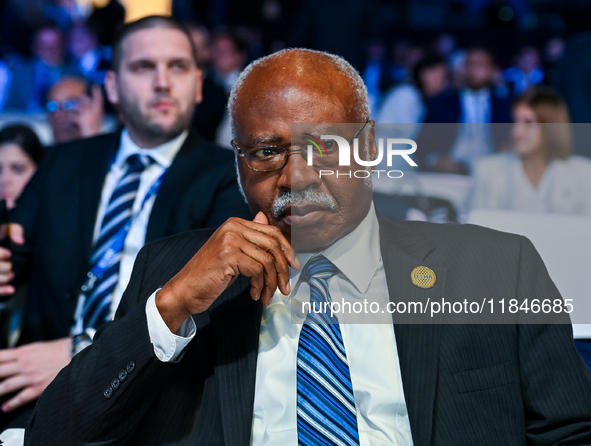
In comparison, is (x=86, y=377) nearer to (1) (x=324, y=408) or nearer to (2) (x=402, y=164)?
(1) (x=324, y=408)

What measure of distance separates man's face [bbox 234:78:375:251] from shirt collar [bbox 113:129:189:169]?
2.51 ft

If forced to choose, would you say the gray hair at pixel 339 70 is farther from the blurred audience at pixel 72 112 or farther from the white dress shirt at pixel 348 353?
the blurred audience at pixel 72 112

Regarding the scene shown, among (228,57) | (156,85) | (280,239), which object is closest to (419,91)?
(228,57)

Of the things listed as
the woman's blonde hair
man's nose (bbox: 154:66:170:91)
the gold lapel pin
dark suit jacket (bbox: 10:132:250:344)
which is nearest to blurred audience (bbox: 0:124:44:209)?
dark suit jacket (bbox: 10:132:250:344)

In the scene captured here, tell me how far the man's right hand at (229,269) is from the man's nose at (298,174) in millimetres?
168

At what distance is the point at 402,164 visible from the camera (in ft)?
5.62

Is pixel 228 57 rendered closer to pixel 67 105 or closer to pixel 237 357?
pixel 67 105

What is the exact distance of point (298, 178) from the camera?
1423mm

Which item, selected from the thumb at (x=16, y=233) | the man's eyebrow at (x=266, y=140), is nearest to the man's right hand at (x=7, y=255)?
the thumb at (x=16, y=233)

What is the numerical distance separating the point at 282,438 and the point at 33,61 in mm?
5774

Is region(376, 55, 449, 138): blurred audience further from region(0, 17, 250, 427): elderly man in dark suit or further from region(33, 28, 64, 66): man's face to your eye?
region(0, 17, 250, 427): elderly man in dark suit

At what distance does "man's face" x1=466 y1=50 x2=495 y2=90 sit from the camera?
5848 mm

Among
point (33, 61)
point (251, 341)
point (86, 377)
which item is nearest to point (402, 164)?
point (251, 341)

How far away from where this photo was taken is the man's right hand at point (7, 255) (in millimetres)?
1964
